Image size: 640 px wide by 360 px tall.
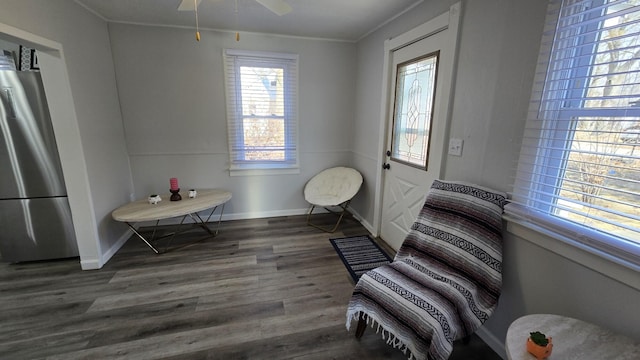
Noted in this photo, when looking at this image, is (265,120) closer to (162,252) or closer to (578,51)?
(162,252)

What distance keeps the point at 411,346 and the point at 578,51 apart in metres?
1.62

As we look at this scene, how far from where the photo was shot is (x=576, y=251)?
3.93ft

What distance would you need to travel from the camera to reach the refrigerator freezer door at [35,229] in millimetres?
2379

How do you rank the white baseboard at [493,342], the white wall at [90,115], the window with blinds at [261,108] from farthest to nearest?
the window with blinds at [261,108]
the white wall at [90,115]
the white baseboard at [493,342]

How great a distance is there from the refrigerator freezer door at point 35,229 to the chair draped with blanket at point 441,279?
2767mm

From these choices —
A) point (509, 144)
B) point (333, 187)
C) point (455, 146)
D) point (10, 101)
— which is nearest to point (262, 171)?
point (333, 187)

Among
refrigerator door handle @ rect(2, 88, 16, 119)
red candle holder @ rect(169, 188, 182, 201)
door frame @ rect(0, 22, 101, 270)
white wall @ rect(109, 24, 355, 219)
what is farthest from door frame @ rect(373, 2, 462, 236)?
refrigerator door handle @ rect(2, 88, 16, 119)

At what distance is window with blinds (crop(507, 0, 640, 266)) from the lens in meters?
1.05

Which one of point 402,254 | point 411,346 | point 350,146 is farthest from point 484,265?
point 350,146

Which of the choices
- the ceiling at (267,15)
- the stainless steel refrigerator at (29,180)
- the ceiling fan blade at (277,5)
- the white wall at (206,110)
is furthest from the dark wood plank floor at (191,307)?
the ceiling at (267,15)

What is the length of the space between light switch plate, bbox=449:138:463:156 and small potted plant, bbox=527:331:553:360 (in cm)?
124

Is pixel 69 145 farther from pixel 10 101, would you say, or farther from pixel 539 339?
pixel 539 339

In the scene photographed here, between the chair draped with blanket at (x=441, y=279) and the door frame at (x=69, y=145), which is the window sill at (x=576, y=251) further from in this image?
the door frame at (x=69, y=145)

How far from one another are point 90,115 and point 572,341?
143 inches
